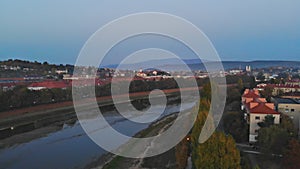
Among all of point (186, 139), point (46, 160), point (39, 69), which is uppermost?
point (39, 69)

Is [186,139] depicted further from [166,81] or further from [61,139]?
[166,81]

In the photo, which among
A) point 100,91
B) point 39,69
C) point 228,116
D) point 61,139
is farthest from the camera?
point 39,69

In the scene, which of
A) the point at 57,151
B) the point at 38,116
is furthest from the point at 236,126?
the point at 38,116

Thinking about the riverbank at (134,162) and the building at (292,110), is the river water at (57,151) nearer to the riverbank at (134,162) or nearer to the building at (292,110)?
the riverbank at (134,162)

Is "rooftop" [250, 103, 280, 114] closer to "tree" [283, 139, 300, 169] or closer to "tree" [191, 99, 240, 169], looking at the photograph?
"tree" [283, 139, 300, 169]

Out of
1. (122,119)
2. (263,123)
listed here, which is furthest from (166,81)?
(263,123)

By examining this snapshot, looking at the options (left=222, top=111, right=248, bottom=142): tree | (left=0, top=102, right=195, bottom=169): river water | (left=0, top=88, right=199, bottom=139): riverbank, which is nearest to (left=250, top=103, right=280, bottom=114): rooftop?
(left=222, top=111, right=248, bottom=142): tree
